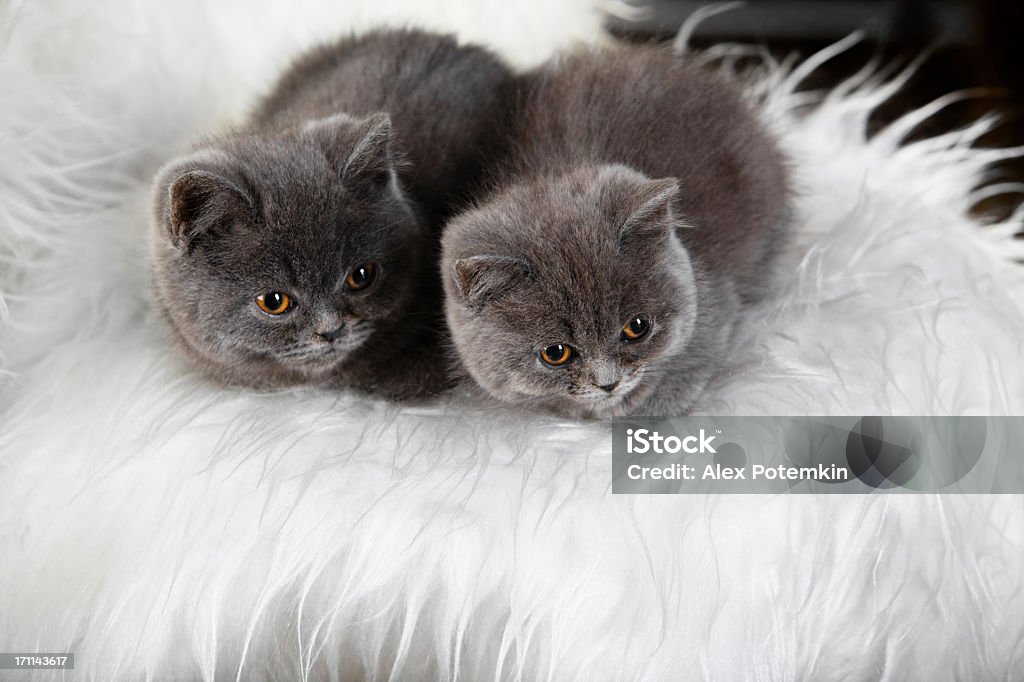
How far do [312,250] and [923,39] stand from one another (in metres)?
1.24

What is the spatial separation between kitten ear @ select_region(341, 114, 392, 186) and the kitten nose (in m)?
0.12

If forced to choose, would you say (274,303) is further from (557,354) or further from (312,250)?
(557,354)

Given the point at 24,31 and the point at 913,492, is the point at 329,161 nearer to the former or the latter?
the point at 24,31

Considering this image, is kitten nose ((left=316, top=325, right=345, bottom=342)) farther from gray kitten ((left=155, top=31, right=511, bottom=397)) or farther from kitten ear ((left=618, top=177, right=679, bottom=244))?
kitten ear ((left=618, top=177, right=679, bottom=244))

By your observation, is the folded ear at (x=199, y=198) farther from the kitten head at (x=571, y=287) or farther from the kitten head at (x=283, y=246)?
the kitten head at (x=571, y=287)

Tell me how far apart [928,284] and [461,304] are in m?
0.44

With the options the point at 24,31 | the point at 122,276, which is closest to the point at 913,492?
the point at 122,276

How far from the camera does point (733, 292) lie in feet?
2.77

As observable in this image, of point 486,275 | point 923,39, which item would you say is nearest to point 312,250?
point 486,275

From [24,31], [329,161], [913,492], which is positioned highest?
[24,31]

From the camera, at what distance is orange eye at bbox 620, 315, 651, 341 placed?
724 millimetres

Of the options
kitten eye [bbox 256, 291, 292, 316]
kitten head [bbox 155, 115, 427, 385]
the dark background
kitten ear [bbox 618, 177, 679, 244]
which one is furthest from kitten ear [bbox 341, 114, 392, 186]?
the dark background

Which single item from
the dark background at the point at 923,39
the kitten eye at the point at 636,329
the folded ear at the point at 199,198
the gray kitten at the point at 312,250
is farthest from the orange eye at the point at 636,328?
the dark background at the point at 923,39

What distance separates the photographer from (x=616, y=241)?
71 cm
